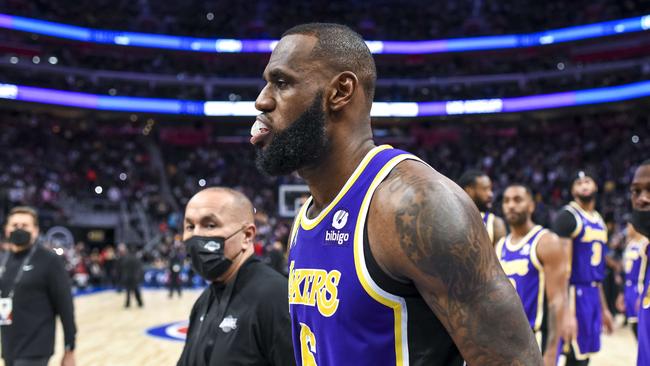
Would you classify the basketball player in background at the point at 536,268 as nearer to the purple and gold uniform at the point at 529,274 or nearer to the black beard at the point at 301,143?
the purple and gold uniform at the point at 529,274

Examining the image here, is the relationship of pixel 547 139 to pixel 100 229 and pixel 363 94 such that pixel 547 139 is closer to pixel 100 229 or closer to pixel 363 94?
pixel 100 229

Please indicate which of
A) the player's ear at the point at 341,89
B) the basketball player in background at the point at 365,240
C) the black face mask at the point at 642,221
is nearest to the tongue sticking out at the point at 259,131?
the basketball player in background at the point at 365,240

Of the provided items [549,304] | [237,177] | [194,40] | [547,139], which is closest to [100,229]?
[237,177]

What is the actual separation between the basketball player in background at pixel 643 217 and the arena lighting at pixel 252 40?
27.6 m

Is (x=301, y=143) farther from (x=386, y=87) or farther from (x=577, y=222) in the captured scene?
(x=386, y=87)

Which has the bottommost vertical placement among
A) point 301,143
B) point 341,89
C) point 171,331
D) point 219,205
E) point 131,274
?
point 171,331

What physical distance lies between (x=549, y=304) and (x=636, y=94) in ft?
79.2

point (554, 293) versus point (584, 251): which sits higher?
point (584, 251)

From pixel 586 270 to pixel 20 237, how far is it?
4934 mm

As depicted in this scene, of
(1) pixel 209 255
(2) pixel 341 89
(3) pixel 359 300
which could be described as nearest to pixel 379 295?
(3) pixel 359 300

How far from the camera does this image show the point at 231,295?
3123mm

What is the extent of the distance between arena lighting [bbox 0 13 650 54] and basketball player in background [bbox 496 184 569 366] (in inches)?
1033

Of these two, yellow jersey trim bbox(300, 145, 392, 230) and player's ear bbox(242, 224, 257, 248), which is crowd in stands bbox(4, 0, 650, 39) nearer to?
player's ear bbox(242, 224, 257, 248)

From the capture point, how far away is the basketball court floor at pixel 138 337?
28.8 ft
